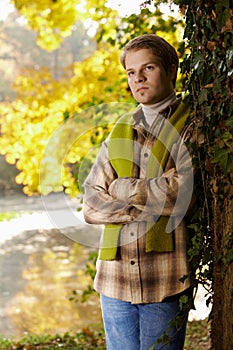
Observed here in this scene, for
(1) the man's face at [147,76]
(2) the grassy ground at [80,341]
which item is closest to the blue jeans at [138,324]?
(1) the man's face at [147,76]

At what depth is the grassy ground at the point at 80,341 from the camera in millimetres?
3919

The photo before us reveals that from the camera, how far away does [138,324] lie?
1.39 meters

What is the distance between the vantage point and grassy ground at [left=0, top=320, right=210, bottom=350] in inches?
154

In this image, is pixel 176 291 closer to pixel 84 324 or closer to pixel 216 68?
pixel 216 68

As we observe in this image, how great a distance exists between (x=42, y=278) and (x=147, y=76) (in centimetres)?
577

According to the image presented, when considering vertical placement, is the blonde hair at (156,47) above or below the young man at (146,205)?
above

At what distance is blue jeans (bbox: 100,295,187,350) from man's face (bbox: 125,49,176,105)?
49cm

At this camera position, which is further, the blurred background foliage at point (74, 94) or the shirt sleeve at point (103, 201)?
the blurred background foliage at point (74, 94)

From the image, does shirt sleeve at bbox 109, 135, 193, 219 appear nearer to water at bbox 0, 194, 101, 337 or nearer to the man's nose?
the man's nose

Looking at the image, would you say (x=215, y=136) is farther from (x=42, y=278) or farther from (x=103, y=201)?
(x=42, y=278)

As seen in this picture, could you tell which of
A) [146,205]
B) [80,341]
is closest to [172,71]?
[146,205]

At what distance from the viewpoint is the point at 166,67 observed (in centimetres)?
136

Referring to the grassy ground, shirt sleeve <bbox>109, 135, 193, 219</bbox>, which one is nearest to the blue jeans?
shirt sleeve <bbox>109, 135, 193, 219</bbox>

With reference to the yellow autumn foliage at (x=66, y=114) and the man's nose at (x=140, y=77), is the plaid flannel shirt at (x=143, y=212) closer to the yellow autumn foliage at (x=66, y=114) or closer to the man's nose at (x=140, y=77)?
the man's nose at (x=140, y=77)
